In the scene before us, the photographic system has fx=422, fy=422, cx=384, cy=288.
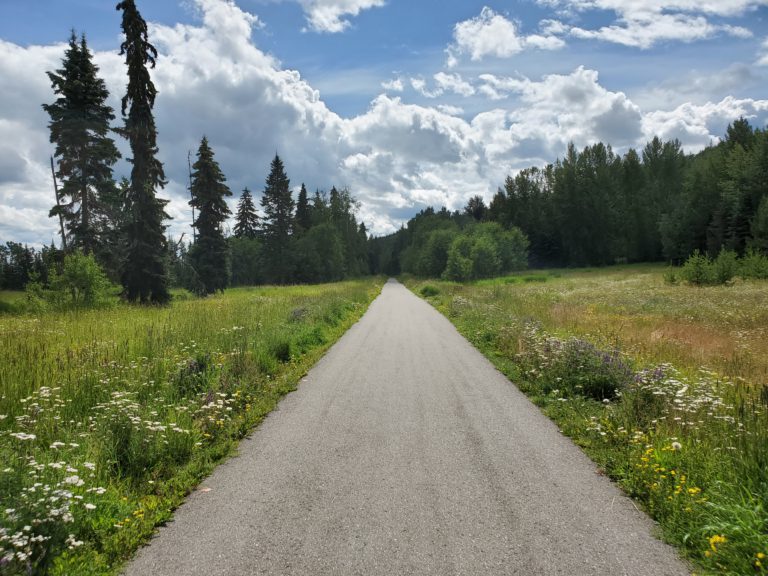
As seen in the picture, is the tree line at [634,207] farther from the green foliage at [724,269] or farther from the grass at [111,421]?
the grass at [111,421]

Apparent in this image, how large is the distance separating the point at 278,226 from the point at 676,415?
64.1 meters

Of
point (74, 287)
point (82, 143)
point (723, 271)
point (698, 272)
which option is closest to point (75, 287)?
point (74, 287)

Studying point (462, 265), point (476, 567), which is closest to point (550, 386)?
point (476, 567)

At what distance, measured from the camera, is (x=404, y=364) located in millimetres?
10719

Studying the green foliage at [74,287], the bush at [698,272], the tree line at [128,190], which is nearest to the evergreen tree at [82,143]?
the tree line at [128,190]

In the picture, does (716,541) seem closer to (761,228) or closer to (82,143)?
(82,143)

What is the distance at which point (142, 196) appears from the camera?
76.0 feet

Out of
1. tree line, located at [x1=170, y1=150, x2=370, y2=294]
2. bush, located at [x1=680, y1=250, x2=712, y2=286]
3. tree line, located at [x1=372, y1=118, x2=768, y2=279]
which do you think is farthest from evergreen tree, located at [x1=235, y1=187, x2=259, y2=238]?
bush, located at [x1=680, y1=250, x2=712, y2=286]

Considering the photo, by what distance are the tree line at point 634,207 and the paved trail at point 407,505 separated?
5118 cm

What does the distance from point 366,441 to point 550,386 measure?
4328mm

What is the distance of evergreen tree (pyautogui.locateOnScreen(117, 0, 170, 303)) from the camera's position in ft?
72.5

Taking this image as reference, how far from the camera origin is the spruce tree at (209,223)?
43.8 metres

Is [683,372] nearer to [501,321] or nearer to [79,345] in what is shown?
[501,321]

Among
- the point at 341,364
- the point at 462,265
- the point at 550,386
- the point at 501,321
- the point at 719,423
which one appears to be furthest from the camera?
the point at 462,265
